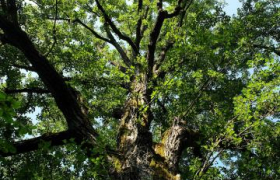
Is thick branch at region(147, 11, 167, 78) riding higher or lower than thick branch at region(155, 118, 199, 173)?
higher

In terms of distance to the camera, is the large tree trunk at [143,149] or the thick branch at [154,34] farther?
the thick branch at [154,34]

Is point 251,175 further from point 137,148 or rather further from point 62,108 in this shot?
point 62,108

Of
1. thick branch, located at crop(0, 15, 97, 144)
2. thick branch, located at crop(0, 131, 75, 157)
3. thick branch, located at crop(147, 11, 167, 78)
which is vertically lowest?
thick branch, located at crop(0, 131, 75, 157)

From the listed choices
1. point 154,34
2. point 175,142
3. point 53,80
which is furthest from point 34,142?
point 154,34

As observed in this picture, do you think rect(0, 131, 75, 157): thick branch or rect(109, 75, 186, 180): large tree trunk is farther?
rect(0, 131, 75, 157): thick branch

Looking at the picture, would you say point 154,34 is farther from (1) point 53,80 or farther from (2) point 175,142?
(1) point 53,80

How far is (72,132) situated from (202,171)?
3158 millimetres

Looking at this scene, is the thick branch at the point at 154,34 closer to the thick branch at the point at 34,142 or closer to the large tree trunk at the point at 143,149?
the large tree trunk at the point at 143,149

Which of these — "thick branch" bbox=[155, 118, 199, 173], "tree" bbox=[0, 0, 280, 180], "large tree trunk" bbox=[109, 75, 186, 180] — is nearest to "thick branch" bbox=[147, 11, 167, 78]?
"tree" bbox=[0, 0, 280, 180]

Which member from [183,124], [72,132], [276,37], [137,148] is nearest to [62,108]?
[72,132]

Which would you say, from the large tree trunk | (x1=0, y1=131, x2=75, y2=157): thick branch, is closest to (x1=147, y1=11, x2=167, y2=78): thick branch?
the large tree trunk

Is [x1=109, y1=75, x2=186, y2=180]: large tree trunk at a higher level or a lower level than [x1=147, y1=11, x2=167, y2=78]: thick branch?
lower

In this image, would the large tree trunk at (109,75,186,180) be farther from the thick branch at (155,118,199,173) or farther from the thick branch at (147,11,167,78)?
the thick branch at (147,11,167,78)

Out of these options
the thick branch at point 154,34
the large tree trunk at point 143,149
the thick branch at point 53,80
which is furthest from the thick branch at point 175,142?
the thick branch at point 154,34
